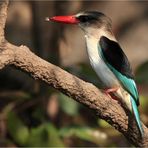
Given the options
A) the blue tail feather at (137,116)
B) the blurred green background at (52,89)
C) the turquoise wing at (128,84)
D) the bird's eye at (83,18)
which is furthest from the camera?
the blurred green background at (52,89)

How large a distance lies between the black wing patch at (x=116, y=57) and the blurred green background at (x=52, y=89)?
1.99ft

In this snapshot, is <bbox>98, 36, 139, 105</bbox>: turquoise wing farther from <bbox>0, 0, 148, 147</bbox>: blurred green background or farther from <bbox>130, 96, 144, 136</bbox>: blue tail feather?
<bbox>0, 0, 148, 147</bbox>: blurred green background

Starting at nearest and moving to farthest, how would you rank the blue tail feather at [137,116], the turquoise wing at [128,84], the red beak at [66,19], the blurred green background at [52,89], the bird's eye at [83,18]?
1. the blue tail feather at [137,116]
2. the turquoise wing at [128,84]
3. the red beak at [66,19]
4. the bird's eye at [83,18]
5. the blurred green background at [52,89]

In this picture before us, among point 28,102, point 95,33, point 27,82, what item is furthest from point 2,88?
point 95,33

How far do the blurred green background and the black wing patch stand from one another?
0.61m

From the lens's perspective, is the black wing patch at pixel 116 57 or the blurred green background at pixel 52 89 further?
the blurred green background at pixel 52 89

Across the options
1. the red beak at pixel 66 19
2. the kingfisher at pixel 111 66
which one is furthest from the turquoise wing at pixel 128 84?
the red beak at pixel 66 19

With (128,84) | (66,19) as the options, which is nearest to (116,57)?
(128,84)

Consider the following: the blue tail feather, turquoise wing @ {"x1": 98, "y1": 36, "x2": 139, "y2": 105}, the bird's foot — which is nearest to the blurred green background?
the bird's foot

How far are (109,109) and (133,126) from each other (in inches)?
8.8

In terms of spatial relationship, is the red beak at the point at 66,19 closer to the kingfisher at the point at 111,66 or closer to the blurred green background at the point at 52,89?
the kingfisher at the point at 111,66

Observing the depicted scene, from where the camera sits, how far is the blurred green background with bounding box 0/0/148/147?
4652 mm

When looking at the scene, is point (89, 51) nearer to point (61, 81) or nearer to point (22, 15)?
point (61, 81)

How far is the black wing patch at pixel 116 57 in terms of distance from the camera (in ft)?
11.8
